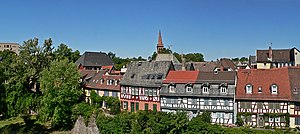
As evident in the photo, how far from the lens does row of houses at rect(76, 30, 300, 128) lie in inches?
1145

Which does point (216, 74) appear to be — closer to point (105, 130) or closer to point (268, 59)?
point (105, 130)

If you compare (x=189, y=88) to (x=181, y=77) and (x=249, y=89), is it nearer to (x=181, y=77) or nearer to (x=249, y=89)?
(x=181, y=77)

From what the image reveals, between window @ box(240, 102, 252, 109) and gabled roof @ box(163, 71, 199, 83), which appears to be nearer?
window @ box(240, 102, 252, 109)

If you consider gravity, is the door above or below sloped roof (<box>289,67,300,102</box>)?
below

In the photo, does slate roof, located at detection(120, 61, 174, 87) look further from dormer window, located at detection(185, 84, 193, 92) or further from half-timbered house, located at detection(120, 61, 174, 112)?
dormer window, located at detection(185, 84, 193, 92)

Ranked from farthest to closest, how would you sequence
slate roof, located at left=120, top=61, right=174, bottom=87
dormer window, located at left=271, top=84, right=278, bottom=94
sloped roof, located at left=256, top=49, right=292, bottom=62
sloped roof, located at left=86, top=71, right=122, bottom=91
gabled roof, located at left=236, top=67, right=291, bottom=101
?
sloped roof, located at left=256, top=49, right=292, bottom=62
sloped roof, located at left=86, top=71, right=122, bottom=91
slate roof, located at left=120, top=61, right=174, bottom=87
dormer window, located at left=271, top=84, right=278, bottom=94
gabled roof, located at left=236, top=67, right=291, bottom=101

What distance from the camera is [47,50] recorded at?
42875 millimetres

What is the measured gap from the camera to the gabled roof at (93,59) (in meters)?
65.9

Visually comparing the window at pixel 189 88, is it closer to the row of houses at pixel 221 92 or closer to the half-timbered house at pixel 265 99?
the row of houses at pixel 221 92

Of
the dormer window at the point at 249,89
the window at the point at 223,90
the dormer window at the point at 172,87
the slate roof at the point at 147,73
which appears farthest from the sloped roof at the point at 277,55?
the dormer window at the point at 172,87

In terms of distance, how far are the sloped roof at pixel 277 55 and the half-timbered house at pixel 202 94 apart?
22.8m

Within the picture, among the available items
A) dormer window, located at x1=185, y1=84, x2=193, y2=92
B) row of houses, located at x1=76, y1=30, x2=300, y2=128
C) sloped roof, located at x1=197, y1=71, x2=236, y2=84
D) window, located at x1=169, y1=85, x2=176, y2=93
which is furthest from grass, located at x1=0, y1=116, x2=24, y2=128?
sloped roof, located at x1=197, y1=71, x2=236, y2=84

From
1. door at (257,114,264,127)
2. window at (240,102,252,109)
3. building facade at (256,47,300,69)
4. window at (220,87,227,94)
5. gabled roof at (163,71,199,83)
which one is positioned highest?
building facade at (256,47,300,69)

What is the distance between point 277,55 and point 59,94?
120 ft
